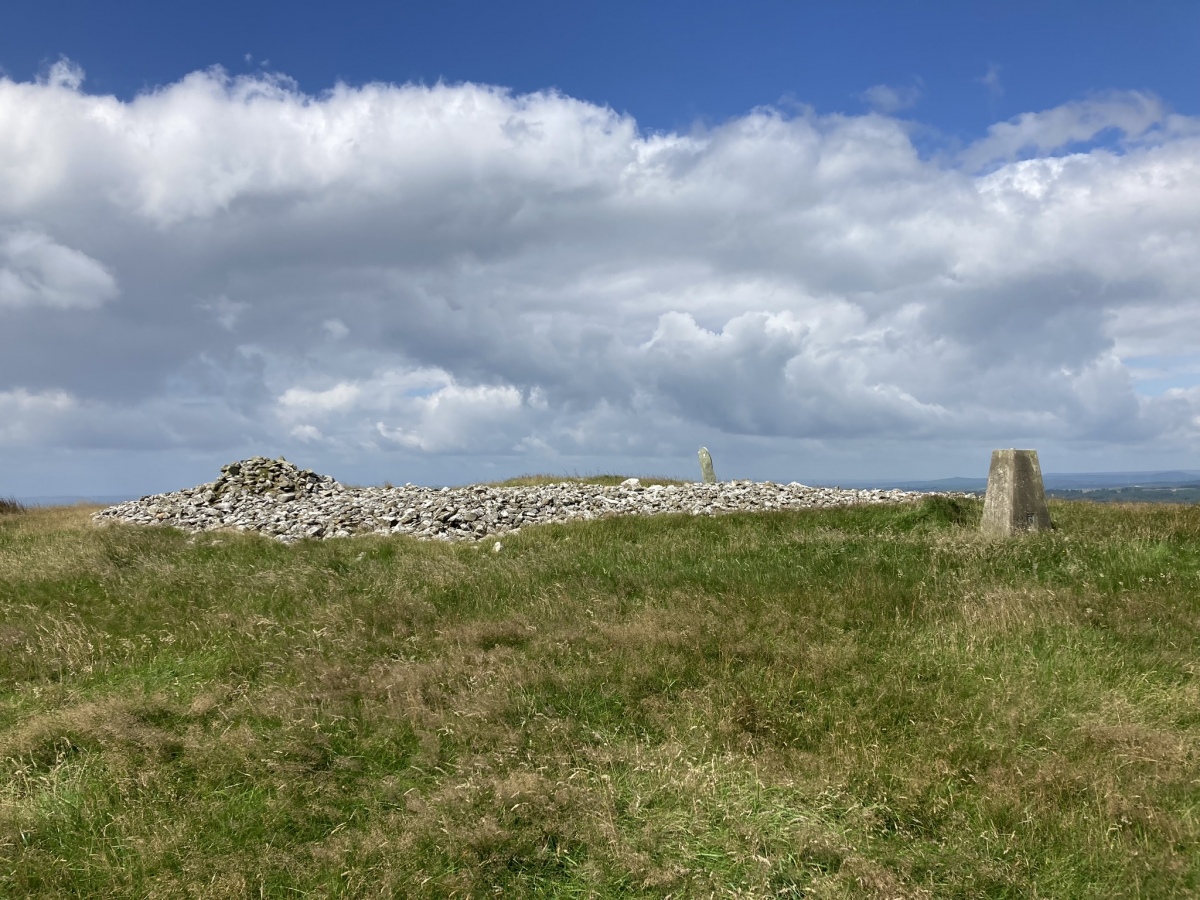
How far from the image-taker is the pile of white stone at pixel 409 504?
63.1ft

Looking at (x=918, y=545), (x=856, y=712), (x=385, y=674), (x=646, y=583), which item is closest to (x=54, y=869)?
(x=385, y=674)

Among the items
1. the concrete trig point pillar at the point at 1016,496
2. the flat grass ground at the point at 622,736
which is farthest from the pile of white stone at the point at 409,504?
the flat grass ground at the point at 622,736

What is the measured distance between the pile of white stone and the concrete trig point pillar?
477 centimetres

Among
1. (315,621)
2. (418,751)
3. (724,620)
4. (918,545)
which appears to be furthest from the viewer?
(918,545)

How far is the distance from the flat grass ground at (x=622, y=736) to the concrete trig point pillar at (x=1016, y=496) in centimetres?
273

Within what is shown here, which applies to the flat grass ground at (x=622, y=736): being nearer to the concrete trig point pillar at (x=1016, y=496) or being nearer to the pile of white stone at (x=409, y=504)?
the concrete trig point pillar at (x=1016, y=496)

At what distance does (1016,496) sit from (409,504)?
1455 cm

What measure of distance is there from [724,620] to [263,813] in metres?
5.04

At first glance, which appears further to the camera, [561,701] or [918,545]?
[918,545]

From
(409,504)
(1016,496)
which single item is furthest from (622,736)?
(409,504)

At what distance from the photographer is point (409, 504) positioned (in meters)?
21.5

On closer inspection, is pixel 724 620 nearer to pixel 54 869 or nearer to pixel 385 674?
pixel 385 674

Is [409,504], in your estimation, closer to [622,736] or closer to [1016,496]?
[1016,496]

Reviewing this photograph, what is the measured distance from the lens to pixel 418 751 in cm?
605
